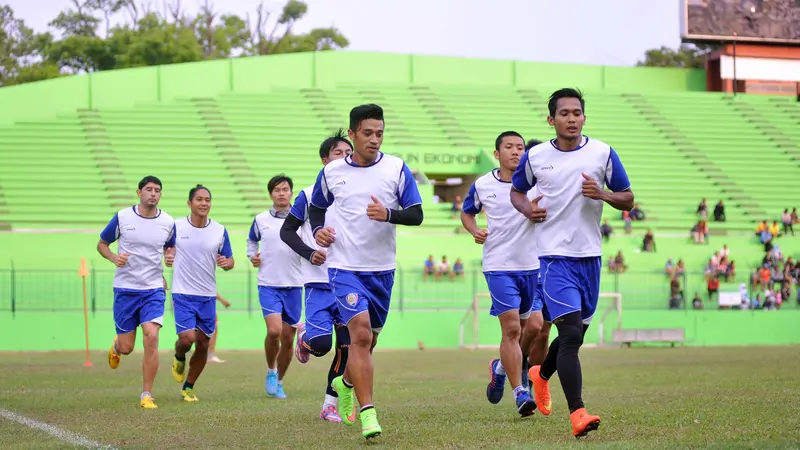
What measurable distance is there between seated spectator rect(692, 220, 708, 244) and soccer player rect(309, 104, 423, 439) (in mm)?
31317

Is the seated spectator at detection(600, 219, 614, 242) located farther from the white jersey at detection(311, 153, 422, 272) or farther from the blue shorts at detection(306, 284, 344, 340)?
the white jersey at detection(311, 153, 422, 272)

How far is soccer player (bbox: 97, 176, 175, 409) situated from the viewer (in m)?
12.4

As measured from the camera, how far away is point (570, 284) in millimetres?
8188

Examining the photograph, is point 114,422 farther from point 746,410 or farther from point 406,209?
point 746,410

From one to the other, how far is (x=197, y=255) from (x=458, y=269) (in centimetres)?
1862

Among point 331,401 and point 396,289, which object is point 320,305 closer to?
point 331,401

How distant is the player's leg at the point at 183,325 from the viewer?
505 inches

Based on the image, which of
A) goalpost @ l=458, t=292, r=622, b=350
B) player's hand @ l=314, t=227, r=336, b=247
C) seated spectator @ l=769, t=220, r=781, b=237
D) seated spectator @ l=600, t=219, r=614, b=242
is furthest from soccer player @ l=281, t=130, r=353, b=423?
seated spectator @ l=769, t=220, r=781, b=237

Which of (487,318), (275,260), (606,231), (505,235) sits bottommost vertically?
(487,318)

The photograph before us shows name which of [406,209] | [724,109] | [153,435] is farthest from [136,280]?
[724,109]

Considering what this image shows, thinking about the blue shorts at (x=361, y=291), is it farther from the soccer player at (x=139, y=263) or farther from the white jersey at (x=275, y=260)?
the white jersey at (x=275, y=260)

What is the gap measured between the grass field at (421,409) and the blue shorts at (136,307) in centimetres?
86

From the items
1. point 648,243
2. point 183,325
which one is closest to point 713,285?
point 648,243

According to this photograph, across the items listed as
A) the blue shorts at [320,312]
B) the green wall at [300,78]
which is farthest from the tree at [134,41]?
the blue shorts at [320,312]
